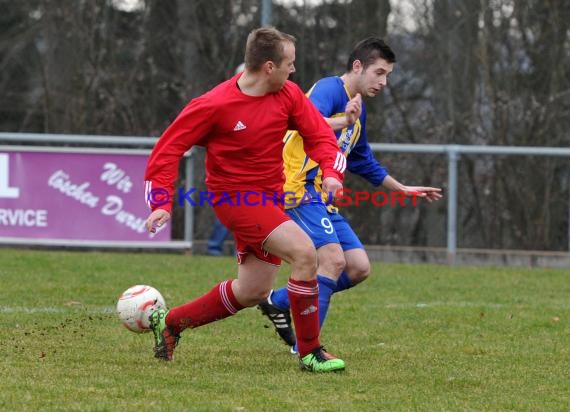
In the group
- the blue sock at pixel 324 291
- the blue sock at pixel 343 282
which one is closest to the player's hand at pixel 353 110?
the blue sock at pixel 324 291

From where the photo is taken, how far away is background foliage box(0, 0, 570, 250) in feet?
44.9

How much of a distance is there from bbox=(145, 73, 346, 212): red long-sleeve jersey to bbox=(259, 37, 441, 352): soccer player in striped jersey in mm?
500

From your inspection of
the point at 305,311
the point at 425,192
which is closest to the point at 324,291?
A: the point at 305,311

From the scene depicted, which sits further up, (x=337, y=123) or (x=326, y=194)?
(x=337, y=123)

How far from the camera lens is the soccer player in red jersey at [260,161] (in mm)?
5930

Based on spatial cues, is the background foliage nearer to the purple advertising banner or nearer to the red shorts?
the purple advertising banner

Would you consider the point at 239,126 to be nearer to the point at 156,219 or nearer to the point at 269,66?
the point at 269,66

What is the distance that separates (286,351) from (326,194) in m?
0.97

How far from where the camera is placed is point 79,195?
13.1 meters

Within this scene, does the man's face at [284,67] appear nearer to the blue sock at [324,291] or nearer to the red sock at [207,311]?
the red sock at [207,311]

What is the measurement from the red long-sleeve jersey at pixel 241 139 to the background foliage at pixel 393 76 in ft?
24.9

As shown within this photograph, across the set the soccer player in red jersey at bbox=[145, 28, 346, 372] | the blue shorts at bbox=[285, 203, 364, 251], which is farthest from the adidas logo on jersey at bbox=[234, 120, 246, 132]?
the blue shorts at bbox=[285, 203, 364, 251]

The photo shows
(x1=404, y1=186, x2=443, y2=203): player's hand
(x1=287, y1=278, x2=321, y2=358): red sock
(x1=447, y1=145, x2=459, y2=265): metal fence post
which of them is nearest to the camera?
(x1=287, y1=278, x2=321, y2=358): red sock

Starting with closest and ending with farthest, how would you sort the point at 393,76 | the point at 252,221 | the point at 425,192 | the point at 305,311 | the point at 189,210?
the point at 252,221 → the point at 305,311 → the point at 425,192 → the point at 189,210 → the point at 393,76
